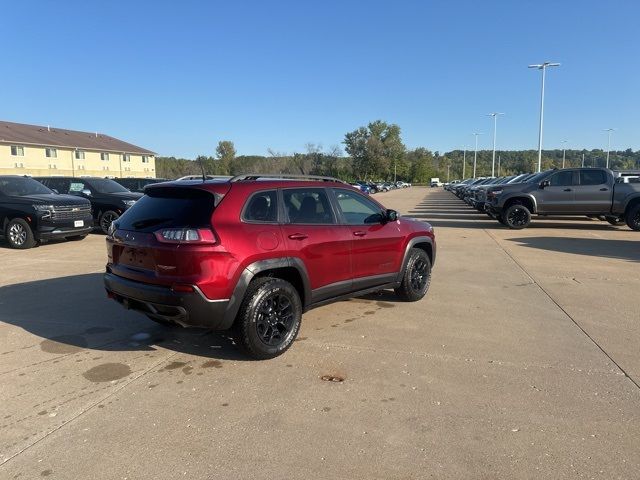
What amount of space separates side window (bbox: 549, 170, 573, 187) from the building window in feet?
169

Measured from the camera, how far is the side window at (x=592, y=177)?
591 inches

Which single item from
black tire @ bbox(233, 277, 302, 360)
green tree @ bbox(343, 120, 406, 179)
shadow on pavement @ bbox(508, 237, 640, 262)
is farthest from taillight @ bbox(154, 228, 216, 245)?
green tree @ bbox(343, 120, 406, 179)

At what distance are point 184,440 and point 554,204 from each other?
14.7 m

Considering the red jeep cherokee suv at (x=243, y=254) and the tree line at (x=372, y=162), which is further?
the tree line at (x=372, y=162)

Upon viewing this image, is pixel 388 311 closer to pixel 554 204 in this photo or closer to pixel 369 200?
pixel 369 200

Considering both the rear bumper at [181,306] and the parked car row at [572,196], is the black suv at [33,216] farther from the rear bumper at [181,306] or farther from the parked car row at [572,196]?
the parked car row at [572,196]

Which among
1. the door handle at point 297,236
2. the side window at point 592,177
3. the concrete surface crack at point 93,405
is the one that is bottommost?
the concrete surface crack at point 93,405

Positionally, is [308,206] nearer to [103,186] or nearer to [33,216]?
[33,216]

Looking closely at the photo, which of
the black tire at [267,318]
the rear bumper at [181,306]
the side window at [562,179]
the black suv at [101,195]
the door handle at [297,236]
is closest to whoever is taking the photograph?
the rear bumper at [181,306]

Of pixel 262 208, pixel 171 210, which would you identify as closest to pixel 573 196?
pixel 262 208

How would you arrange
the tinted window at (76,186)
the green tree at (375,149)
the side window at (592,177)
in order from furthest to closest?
1. the green tree at (375,149)
2. the side window at (592,177)
3. the tinted window at (76,186)

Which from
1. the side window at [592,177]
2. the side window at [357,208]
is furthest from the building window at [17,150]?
the side window at [357,208]

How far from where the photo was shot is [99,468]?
9.43 ft

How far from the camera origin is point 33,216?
11031mm
